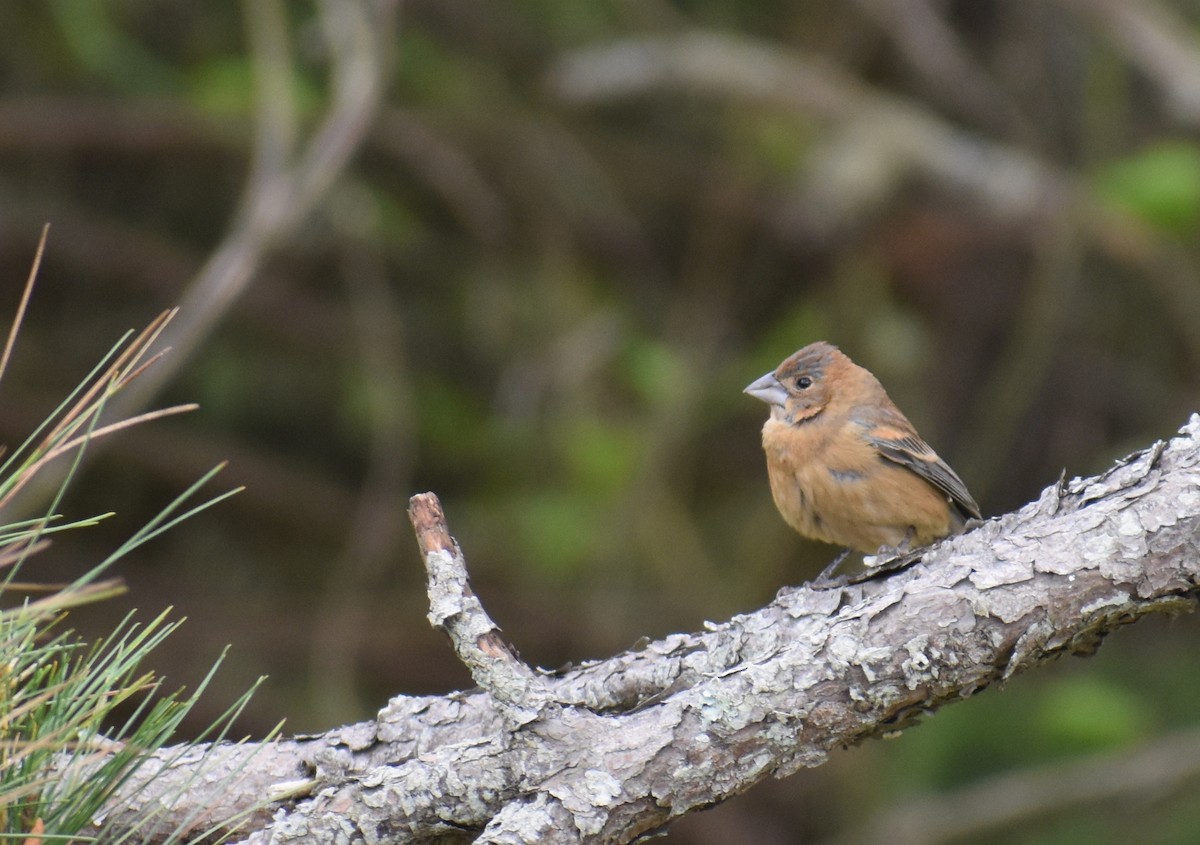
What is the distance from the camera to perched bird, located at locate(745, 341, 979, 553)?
4504 mm

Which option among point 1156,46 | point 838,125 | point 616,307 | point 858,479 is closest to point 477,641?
point 858,479

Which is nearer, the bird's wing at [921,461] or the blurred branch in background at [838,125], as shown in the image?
the bird's wing at [921,461]

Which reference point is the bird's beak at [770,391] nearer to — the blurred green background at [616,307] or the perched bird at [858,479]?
the perched bird at [858,479]

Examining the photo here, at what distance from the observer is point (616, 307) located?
7.31 meters

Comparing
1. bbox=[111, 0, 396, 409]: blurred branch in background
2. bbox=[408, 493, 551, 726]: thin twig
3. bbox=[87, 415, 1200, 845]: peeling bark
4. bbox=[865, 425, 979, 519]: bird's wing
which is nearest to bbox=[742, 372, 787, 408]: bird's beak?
bbox=[865, 425, 979, 519]: bird's wing

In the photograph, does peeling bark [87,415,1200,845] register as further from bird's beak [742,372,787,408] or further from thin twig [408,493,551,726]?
bird's beak [742,372,787,408]

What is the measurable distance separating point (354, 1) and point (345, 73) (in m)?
0.33

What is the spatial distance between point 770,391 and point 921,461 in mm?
656

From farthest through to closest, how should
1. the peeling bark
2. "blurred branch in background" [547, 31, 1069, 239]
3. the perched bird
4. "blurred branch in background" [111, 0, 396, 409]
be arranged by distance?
"blurred branch in background" [547, 31, 1069, 239], "blurred branch in background" [111, 0, 396, 409], the perched bird, the peeling bark

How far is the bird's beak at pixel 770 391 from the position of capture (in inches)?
195

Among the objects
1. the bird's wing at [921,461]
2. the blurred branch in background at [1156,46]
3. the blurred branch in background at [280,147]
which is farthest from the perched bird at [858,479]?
the blurred branch in background at [1156,46]

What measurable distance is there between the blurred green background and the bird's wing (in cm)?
199

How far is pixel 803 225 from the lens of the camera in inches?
279

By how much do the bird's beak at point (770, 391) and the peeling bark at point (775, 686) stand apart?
2.25m
